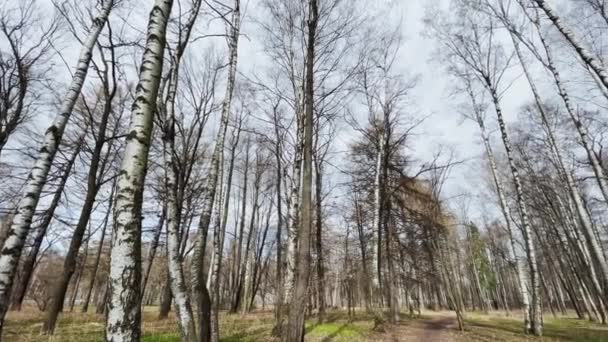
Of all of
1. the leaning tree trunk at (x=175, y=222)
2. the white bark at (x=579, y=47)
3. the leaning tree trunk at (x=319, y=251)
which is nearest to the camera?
the leaning tree trunk at (x=175, y=222)

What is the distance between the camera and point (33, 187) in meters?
4.47

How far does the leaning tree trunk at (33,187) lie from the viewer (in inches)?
155

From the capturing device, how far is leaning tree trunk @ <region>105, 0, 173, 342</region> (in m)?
2.42

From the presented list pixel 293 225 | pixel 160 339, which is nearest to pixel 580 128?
pixel 293 225

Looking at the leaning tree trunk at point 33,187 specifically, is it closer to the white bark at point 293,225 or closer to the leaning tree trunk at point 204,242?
the leaning tree trunk at point 204,242

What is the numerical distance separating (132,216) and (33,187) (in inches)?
127

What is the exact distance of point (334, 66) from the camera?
27.8 ft

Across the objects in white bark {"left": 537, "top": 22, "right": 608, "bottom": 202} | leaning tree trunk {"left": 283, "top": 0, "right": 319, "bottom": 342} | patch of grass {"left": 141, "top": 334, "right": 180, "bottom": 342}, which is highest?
white bark {"left": 537, "top": 22, "right": 608, "bottom": 202}

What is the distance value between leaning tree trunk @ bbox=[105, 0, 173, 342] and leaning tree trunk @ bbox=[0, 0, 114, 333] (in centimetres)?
282

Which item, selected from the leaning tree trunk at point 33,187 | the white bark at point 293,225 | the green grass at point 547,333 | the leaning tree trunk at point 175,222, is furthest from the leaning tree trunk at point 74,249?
the green grass at point 547,333

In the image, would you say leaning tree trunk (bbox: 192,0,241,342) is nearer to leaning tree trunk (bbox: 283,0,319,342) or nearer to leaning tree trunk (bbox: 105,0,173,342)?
leaning tree trunk (bbox: 283,0,319,342)

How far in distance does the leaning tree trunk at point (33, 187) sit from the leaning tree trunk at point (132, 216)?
2.82 meters

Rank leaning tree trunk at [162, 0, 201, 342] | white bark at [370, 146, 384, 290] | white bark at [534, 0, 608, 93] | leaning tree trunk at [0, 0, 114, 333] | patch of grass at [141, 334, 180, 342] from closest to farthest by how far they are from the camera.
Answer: leaning tree trunk at [0, 0, 114, 333]
leaning tree trunk at [162, 0, 201, 342]
white bark at [534, 0, 608, 93]
patch of grass at [141, 334, 180, 342]
white bark at [370, 146, 384, 290]

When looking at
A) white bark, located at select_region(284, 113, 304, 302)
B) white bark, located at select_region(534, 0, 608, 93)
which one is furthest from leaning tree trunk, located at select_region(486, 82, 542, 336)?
white bark, located at select_region(284, 113, 304, 302)
